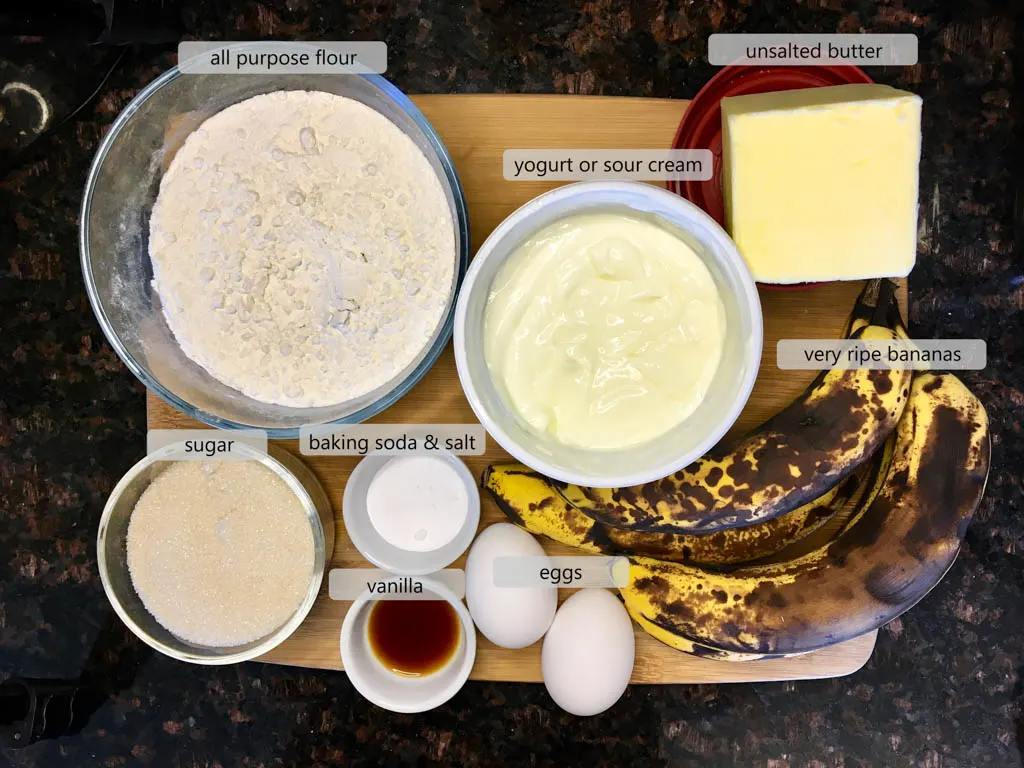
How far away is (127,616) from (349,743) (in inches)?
15.9

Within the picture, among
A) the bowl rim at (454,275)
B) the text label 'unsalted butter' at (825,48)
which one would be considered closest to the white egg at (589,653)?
the bowl rim at (454,275)

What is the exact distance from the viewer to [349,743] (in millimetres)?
1066

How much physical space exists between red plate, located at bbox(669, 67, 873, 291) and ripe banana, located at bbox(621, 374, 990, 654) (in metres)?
0.24

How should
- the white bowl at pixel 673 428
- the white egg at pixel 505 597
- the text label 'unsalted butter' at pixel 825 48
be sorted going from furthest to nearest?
the text label 'unsalted butter' at pixel 825 48
the white egg at pixel 505 597
the white bowl at pixel 673 428

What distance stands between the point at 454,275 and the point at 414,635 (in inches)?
20.4

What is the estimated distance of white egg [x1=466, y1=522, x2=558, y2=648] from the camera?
33.8 inches

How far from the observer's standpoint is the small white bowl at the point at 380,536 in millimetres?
907

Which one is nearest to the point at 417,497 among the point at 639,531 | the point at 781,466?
the point at 639,531

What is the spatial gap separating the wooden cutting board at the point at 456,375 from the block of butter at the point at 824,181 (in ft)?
0.36

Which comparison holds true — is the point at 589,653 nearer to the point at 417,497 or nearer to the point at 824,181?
the point at 417,497

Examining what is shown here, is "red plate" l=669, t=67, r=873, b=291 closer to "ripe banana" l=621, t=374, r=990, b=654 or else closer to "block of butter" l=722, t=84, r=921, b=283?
"block of butter" l=722, t=84, r=921, b=283

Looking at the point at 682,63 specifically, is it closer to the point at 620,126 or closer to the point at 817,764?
the point at 620,126

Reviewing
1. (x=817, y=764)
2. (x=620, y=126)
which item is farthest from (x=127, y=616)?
(x=817, y=764)

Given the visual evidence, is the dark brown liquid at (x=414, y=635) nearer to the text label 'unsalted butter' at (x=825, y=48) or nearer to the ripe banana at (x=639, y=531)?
the ripe banana at (x=639, y=531)
